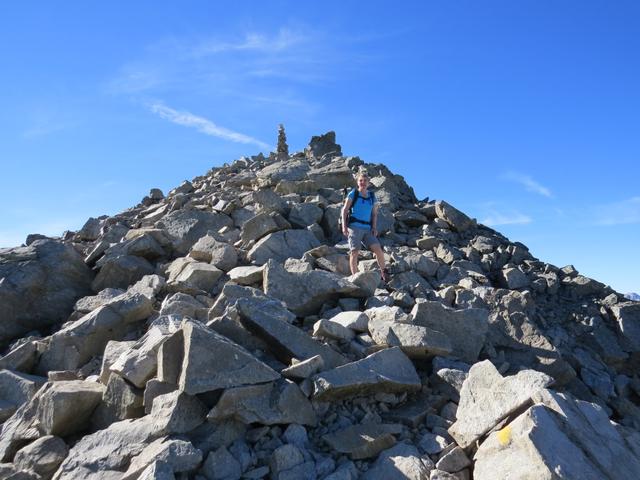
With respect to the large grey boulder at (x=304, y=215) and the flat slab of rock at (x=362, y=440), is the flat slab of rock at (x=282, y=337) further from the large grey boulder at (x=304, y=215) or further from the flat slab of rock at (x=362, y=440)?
the large grey boulder at (x=304, y=215)

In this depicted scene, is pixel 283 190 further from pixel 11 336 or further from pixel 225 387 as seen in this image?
pixel 225 387

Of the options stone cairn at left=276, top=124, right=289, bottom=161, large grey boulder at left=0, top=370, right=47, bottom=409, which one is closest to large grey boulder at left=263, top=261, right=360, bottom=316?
large grey boulder at left=0, top=370, right=47, bottom=409

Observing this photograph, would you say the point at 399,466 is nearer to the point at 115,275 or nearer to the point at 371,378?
the point at 371,378

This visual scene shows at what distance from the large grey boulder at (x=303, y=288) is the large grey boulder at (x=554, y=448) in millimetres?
4754

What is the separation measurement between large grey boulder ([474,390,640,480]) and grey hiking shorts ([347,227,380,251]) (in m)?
6.30

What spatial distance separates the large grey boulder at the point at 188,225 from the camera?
1496 cm

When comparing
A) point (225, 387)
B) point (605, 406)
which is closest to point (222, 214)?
point (225, 387)

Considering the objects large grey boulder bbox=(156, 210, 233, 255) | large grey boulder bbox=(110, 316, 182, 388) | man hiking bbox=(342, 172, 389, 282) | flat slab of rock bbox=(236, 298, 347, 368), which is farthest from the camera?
large grey boulder bbox=(156, 210, 233, 255)

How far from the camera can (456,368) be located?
7.86 metres

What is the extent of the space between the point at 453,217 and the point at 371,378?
1094cm

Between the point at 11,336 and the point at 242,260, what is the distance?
5.65 metres

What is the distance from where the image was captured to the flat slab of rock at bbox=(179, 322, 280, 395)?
6219 millimetres

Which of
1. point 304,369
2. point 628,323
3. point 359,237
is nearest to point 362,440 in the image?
point 304,369

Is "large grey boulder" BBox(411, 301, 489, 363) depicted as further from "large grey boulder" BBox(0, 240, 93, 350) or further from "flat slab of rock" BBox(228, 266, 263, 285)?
"large grey boulder" BBox(0, 240, 93, 350)
